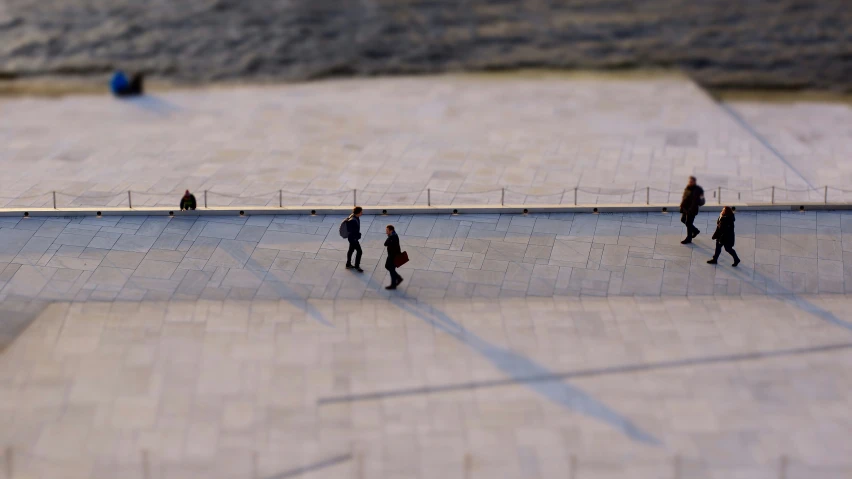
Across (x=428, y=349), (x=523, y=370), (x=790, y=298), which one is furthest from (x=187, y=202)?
(x=790, y=298)

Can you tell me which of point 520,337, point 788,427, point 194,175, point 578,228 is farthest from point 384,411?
point 194,175

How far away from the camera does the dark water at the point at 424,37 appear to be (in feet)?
121

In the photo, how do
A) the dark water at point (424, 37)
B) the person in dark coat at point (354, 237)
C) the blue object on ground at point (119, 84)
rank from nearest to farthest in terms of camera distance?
the person in dark coat at point (354, 237) → the blue object on ground at point (119, 84) → the dark water at point (424, 37)

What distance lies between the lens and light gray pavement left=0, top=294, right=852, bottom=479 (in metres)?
15.4

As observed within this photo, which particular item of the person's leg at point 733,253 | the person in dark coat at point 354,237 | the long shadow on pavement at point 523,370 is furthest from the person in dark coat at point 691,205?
the person in dark coat at point 354,237

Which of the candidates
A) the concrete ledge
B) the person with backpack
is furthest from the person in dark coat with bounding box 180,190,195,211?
the person with backpack

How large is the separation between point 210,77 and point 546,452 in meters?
23.6

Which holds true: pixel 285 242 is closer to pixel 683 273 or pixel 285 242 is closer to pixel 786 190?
pixel 683 273

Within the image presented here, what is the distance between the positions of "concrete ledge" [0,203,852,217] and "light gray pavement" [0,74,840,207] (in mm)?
1636

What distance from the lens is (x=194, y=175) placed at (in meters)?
26.4

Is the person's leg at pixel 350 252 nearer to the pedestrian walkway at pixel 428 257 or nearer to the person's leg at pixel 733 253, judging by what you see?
the pedestrian walkway at pixel 428 257

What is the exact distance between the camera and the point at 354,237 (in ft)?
66.0

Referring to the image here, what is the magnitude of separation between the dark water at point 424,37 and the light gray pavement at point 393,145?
2754 millimetres

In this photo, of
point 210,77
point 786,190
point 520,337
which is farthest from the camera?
point 210,77
